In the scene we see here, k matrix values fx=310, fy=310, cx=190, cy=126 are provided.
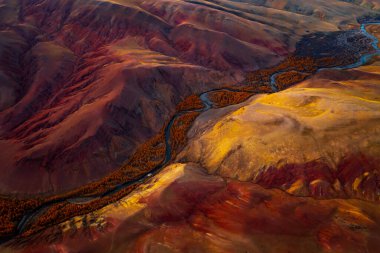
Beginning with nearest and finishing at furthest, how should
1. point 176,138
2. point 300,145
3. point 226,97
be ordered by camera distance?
point 300,145 → point 176,138 → point 226,97

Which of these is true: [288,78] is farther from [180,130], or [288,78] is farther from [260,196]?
[260,196]

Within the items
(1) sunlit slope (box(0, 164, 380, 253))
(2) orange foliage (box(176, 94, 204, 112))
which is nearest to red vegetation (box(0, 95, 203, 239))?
(1) sunlit slope (box(0, 164, 380, 253))

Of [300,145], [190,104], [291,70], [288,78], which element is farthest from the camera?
[291,70]

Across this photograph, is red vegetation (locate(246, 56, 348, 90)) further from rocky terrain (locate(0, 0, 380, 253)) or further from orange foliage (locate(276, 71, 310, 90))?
rocky terrain (locate(0, 0, 380, 253))

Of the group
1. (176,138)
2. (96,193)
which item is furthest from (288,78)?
(96,193)

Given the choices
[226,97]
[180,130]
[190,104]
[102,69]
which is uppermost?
[102,69]

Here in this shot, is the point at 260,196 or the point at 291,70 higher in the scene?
the point at 291,70

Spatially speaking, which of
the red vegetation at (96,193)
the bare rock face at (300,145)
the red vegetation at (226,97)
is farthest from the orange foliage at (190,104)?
the red vegetation at (96,193)
